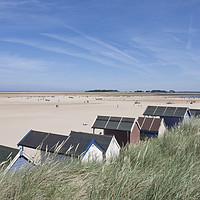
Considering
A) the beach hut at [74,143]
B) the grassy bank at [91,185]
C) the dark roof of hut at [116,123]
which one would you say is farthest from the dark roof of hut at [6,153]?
the dark roof of hut at [116,123]

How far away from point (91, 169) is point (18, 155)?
319 cm

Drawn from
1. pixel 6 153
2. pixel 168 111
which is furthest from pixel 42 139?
pixel 168 111

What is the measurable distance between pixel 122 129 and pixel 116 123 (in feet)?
2.52

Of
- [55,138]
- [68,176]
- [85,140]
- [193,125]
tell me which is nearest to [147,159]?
[68,176]

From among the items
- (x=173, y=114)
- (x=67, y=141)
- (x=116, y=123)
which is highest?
(x=173, y=114)

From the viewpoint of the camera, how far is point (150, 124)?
12.9 m

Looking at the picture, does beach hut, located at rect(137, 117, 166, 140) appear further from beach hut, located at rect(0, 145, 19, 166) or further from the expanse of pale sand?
the expanse of pale sand

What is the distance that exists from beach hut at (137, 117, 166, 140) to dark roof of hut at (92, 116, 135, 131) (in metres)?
1.52

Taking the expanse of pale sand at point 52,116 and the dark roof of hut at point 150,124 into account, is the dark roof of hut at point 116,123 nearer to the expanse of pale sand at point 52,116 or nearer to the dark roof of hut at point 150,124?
the dark roof of hut at point 150,124

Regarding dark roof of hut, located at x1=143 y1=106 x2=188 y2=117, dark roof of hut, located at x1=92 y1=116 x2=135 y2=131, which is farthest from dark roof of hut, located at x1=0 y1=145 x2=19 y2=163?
dark roof of hut, located at x1=143 y1=106 x2=188 y2=117

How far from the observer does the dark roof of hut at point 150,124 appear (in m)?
12.4

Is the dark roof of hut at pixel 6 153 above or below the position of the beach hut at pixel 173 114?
below

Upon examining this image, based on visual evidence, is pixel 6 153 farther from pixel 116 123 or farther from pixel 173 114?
pixel 173 114

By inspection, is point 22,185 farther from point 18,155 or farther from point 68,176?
point 18,155
